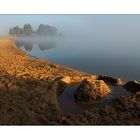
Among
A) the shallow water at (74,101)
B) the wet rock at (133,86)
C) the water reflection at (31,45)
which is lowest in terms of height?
the shallow water at (74,101)

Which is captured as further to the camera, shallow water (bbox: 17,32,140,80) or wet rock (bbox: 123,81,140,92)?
shallow water (bbox: 17,32,140,80)

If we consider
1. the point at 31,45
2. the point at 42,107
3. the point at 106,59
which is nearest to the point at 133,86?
the point at 42,107

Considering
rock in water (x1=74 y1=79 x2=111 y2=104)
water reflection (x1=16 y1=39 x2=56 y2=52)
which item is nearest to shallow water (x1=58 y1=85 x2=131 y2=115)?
rock in water (x1=74 y1=79 x2=111 y2=104)

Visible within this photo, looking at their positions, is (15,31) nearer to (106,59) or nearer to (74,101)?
(106,59)

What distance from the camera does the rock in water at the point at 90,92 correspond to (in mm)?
10250

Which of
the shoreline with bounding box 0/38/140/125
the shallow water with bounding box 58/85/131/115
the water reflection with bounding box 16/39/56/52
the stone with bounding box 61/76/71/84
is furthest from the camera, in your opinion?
the water reflection with bounding box 16/39/56/52

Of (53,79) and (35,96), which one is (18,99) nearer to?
(35,96)

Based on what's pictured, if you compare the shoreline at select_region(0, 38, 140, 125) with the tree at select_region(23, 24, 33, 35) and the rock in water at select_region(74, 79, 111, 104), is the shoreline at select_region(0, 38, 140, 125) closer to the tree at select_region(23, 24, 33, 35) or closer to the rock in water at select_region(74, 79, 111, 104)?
the rock in water at select_region(74, 79, 111, 104)

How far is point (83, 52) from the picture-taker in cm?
2353

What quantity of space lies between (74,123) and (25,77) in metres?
4.51

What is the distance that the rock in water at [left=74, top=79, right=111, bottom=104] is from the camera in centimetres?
1025

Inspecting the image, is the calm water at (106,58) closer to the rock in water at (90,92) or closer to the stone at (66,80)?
the stone at (66,80)

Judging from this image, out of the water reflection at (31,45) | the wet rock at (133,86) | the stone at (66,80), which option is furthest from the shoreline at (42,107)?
the water reflection at (31,45)

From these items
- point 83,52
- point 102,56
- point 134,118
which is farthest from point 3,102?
point 83,52
